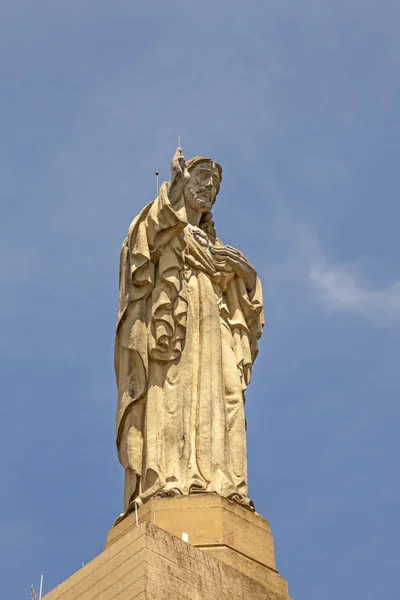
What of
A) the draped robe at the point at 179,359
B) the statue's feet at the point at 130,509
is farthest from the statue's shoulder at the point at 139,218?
the statue's feet at the point at 130,509

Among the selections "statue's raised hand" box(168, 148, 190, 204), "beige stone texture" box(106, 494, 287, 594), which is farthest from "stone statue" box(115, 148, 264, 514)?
"beige stone texture" box(106, 494, 287, 594)

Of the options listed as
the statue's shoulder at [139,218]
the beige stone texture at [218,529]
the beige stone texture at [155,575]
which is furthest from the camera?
the statue's shoulder at [139,218]

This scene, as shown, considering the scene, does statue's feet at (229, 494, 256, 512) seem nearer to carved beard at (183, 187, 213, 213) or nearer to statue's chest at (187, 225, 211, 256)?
statue's chest at (187, 225, 211, 256)

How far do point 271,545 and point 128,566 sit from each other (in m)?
2.10

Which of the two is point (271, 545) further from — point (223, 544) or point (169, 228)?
point (169, 228)

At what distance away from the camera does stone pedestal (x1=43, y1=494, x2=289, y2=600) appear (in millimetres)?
11273

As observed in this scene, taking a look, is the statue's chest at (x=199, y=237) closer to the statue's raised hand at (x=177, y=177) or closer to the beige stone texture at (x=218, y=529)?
the statue's raised hand at (x=177, y=177)

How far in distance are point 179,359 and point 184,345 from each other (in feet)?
0.61

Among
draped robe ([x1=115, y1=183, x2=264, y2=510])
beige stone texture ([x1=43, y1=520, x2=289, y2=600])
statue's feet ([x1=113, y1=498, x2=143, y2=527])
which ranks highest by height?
draped robe ([x1=115, y1=183, x2=264, y2=510])

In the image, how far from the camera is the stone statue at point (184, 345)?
43.8 feet

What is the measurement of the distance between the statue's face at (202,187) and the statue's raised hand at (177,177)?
22 cm

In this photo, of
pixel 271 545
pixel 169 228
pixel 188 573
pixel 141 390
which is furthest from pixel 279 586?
pixel 169 228

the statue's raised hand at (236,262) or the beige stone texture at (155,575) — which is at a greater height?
the statue's raised hand at (236,262)

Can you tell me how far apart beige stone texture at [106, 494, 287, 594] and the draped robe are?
A: 0.76 ft
